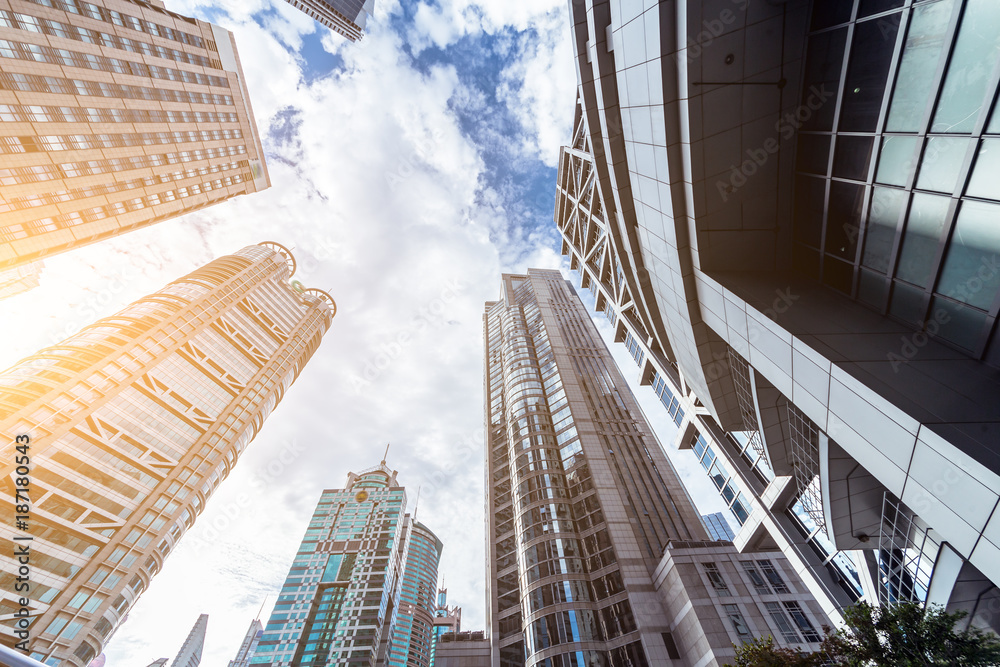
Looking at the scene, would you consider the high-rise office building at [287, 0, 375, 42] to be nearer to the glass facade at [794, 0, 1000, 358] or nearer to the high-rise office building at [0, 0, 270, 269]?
the high-rise office building at [0, 0, 270, 269]

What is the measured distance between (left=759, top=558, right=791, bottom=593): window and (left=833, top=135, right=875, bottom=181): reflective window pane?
130 ft

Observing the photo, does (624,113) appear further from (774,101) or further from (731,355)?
(731,355)

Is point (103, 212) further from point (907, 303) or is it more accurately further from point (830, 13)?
point (907, 303)

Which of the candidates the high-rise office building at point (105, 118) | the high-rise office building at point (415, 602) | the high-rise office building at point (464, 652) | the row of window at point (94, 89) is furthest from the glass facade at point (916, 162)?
the high-rise office building at point (415, 602)

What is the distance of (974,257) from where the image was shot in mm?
8031

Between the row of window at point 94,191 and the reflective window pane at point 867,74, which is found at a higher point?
the row of window at point 94,191

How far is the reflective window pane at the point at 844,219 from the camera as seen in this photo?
35.4 feet

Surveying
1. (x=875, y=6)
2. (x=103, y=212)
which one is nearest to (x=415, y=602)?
(x=103, y=212)

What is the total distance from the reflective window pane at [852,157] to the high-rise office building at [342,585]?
119 metres

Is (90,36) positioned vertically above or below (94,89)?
above

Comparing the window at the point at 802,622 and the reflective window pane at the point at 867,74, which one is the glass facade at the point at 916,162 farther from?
the window at the point at 802,622

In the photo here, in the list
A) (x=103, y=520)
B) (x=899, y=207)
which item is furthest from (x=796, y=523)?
(x=103, y=520)

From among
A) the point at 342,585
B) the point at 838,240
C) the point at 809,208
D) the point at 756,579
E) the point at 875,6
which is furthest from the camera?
the point at 342,585

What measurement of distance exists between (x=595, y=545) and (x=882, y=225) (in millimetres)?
43338
